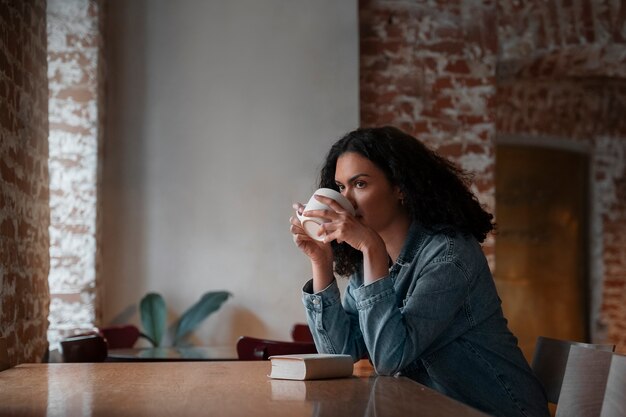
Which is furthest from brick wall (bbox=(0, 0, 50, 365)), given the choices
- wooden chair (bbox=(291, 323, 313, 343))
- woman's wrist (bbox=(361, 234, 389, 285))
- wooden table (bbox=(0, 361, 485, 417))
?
wooden chair (bbox=(291, 323, 313, 343))

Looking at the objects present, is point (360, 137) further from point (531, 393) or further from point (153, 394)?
point (153, 394)

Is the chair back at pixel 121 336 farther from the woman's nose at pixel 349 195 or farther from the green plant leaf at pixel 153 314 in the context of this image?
the woman's nose at pixel 349 195

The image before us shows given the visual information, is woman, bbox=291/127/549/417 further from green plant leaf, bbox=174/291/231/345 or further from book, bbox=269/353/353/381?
green plant leaf, bbox=174/291/231/345

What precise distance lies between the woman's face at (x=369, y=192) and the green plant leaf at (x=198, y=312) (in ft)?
8.58

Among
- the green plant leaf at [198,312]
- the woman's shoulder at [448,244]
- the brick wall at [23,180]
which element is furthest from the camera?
the green plant leaf at [198,312]

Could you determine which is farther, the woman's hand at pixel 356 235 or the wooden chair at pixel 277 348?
the wooden chair at pixel 277 348

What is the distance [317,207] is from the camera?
2.41 meters

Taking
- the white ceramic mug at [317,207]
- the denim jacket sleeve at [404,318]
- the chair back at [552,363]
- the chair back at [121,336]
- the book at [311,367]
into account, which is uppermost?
the white ceramic mug at [317,207]

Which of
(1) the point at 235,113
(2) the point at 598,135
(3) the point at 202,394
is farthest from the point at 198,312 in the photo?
(2) the point at 598,135

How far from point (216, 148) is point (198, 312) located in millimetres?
997

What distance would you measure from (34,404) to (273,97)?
3.85m

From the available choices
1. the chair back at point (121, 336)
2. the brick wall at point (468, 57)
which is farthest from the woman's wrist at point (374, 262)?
the brick wall at point (468, 57)

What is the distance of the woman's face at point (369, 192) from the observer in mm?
2553

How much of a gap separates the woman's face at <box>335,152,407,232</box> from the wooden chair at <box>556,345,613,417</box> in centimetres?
A: 76
